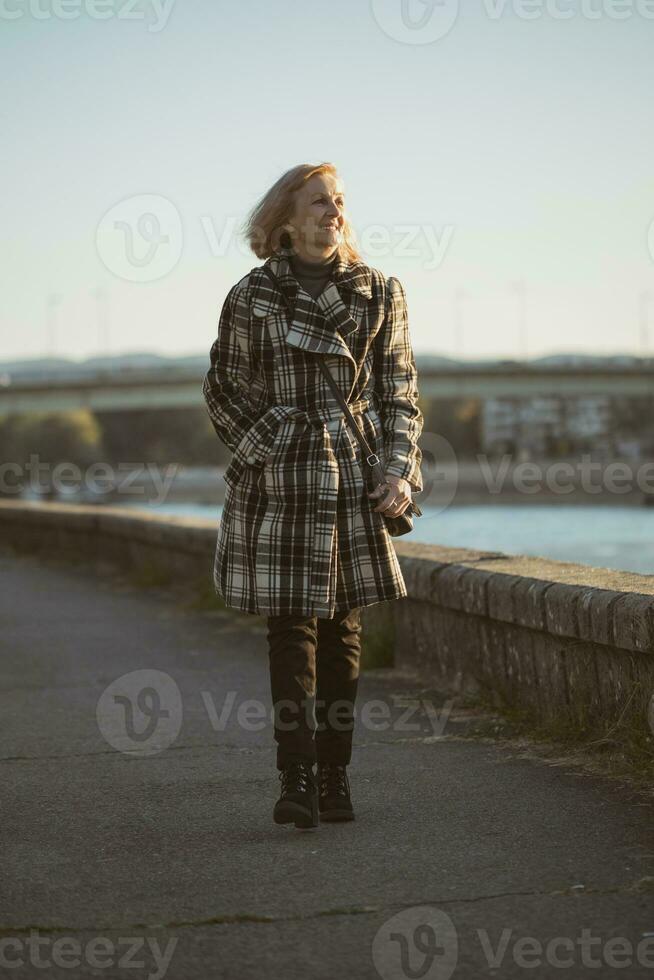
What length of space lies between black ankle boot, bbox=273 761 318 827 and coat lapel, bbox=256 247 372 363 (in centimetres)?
112

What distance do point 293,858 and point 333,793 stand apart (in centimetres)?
46

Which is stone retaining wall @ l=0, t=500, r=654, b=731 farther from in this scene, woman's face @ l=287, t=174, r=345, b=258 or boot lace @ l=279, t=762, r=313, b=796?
woman's face @ l=287, t=174, r=345, b=258

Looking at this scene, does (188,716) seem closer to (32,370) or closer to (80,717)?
(80,717)

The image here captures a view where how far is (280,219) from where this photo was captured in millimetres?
4207

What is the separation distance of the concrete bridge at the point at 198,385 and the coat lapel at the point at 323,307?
6478 cm

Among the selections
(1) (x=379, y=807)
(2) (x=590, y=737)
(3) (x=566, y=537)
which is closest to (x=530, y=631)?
(2) (x=590, y=737)

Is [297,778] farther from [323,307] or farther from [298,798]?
[323,307]

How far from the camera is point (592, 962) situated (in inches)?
112

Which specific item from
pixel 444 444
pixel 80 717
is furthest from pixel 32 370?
pixel 444 444

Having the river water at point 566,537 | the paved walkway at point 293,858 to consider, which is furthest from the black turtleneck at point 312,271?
the river water at point 566,537

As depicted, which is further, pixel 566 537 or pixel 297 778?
pixel 566 537

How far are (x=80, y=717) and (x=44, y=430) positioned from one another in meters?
137

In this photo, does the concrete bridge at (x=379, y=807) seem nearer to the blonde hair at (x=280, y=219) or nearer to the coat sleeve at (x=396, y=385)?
the coat sleeve at (x=396, y=385)

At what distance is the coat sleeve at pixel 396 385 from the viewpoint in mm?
4188
